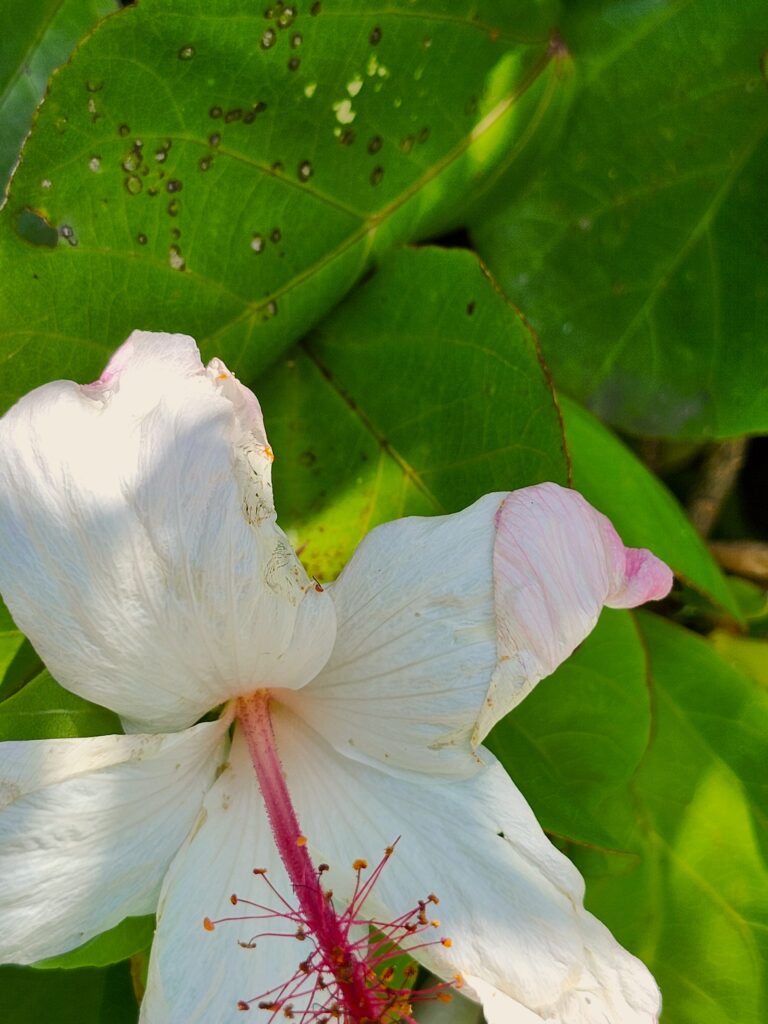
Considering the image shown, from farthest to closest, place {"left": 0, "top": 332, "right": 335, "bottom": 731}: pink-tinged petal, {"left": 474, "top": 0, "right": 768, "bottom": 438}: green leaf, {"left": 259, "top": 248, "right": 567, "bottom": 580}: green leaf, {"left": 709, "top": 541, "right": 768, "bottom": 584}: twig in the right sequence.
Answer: {"left": 709, "top": 541, "right": 768, "bottom": 584}: twig → {"left": 474, "top": 0, "right": 768, "bottom": 438}: green leaf → {"left": 259, "top": 248, "right": 567, "bottom": 580}: green leaf → {"left": 0, "top": 332, "right": 335, "bottom": 731}: pink-tinged petal

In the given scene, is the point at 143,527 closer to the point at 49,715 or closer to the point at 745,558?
the point at 49,715

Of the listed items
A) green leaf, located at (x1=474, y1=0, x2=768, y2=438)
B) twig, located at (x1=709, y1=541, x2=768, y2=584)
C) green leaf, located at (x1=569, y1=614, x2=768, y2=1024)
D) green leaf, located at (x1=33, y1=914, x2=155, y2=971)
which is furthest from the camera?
twig, located at (x1=709, y1=541, x2=768, y2=584)

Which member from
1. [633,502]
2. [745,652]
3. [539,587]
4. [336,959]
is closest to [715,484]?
[745,652]

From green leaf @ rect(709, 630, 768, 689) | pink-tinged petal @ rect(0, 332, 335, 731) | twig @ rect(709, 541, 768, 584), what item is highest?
pink-tinged petal @ rect(0, 332, 335, 731)

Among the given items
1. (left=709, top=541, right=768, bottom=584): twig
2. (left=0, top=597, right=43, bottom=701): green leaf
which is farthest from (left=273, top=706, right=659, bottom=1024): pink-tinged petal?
(left=709, top=541, right=768, bottom=584): twig

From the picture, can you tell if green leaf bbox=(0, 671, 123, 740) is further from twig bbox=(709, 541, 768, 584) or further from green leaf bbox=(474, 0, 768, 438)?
twig bbox=(709, 541, 768, 584)

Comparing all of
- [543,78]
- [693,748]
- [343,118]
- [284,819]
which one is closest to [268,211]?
[343,118]

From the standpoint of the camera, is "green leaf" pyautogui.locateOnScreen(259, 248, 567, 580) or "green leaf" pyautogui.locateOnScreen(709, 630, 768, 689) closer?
"green leaf" pyautogui.locateOnScreen(259, 248, 567, 580)
